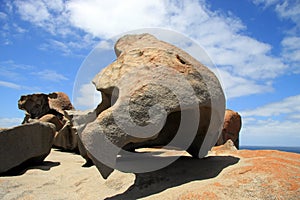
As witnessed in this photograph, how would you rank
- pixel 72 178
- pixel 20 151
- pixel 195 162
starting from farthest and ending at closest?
1. pixel 20 151
2. pixel 72 178
3. pixel 195 162

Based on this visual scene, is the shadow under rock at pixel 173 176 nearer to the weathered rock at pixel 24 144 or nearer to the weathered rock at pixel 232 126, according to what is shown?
the weathered rock at pixel 24 144

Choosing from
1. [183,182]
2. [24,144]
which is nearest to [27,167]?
[24,144]

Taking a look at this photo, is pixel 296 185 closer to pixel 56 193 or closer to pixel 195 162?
pixel 195 162

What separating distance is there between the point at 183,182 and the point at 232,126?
1210 cm

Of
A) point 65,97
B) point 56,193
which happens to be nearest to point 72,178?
point 56,193

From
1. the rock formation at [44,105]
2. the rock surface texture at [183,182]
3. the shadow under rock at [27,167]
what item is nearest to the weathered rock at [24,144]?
the shadow under rock at [27,167]

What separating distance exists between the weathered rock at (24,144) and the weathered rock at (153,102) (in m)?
2.60

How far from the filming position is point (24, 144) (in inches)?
300

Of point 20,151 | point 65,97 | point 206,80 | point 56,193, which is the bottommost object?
point 56,193

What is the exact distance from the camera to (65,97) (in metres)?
17.5

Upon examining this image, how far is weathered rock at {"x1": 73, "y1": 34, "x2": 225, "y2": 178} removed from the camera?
439cm

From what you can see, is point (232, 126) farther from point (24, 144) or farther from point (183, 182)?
point (183, 182)

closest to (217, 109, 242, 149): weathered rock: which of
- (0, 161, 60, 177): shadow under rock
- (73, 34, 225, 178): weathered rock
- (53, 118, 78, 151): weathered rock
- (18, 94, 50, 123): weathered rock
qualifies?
(53, 118, 78, 151): weathered rock

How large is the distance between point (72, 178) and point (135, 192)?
2.33 meters
